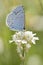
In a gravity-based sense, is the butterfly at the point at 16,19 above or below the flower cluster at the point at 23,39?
above

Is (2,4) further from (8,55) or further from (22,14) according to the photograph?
(8,55)

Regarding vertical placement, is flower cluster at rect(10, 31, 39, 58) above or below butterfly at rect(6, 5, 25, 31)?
below

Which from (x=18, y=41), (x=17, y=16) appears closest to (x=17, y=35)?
(x=18, y=41)
